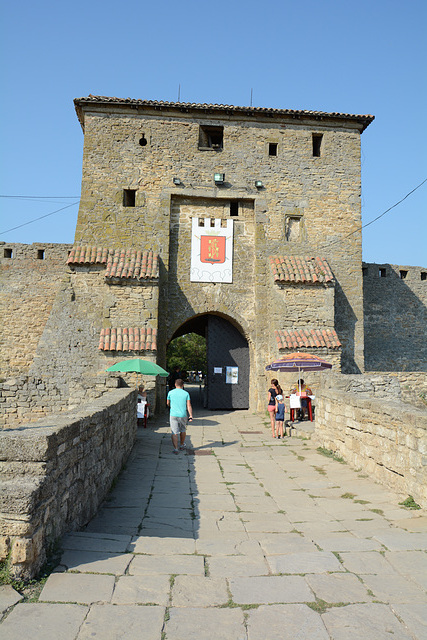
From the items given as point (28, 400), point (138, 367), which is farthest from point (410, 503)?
point (28, 400)

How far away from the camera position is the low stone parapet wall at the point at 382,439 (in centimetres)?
541

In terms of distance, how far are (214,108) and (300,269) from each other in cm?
614

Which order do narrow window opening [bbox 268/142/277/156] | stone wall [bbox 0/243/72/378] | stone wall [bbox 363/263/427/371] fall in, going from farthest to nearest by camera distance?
stone wall [bbox 363/263/427/371], stone wall [bbox 0/243/72/378], narrow window opening [bbox 268/142/277/156]

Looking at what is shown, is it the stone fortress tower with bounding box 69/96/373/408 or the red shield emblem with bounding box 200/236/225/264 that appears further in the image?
the red shield emblem with bounding box 200/236/225/264

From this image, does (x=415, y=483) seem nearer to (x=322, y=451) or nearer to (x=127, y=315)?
(x=322, y=451)

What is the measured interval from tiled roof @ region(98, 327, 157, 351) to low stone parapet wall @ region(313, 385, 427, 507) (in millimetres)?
5536

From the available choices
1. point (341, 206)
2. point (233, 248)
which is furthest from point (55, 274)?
point (341, 206)

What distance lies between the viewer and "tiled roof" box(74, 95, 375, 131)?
15.4m

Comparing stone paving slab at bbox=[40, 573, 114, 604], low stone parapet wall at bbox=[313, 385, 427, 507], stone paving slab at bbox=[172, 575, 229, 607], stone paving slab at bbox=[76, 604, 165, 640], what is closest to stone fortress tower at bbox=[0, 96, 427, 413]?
low stone parapet wall at bbox=[313, 385, 427, 507]

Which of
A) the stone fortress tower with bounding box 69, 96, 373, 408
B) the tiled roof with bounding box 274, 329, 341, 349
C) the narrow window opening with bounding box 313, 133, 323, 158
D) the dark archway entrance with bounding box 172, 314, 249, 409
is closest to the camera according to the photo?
the tiled roof with bounding box 274, 329, 341, 349

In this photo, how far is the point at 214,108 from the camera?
51.4 ft

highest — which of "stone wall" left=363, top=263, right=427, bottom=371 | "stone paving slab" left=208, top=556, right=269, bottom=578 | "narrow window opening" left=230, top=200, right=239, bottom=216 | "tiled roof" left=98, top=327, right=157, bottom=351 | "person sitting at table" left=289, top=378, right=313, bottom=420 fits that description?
"narrow window opening" left=230, top=200, right=239, bottom=216

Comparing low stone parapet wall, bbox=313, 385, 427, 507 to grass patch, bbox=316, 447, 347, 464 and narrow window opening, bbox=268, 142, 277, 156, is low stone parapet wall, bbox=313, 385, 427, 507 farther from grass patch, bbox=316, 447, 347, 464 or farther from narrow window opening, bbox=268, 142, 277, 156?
narrow window opening, bbox=268, 142, 277, 156

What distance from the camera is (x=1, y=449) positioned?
3436 millimetres
